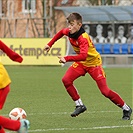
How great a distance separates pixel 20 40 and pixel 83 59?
67.7 ft

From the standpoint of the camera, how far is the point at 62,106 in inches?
517

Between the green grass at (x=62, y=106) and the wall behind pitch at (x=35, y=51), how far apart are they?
25.2ft

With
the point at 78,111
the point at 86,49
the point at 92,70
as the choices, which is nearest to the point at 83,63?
the point at 92,70

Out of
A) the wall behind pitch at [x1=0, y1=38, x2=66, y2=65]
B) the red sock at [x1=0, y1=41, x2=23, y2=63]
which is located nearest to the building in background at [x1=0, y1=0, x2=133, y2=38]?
the wall behind pitch at [x1=0, y1=38, x2=66, y2=65]

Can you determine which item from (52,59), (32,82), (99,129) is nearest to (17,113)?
(99,129)

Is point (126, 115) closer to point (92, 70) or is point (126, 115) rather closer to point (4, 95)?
point (92, 70)

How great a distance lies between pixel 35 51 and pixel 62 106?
1730 centimetres

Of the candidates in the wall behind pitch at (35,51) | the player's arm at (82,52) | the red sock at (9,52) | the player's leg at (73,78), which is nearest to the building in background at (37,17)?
the wall behind pitch at (35,51)

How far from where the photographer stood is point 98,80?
10820 millimetres

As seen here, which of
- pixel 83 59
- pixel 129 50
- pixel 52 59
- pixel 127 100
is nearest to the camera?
pixel 83 59

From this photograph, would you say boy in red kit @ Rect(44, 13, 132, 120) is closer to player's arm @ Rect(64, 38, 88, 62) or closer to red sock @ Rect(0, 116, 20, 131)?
player's arm @ Rect(64, 38, 88, 62)

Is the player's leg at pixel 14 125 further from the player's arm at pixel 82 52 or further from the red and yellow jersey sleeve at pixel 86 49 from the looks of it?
the red and yellow jersey sleeve at pixel 86 49

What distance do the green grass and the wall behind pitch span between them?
7690mm

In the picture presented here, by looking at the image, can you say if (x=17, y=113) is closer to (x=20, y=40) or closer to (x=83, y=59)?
(x=83, y=59)
